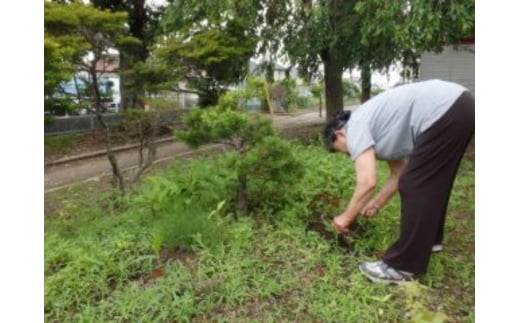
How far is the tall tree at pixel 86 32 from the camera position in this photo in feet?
15.5

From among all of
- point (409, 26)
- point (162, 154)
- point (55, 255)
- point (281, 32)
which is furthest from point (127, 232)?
point (281, 32)

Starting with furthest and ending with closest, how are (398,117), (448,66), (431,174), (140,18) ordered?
(448,66)
(140,18)
(398,117)
(431,174)

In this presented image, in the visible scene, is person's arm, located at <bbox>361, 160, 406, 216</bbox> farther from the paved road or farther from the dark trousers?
the paved road

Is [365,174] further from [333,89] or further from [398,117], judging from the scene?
[333,89]

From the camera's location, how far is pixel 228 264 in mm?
2988

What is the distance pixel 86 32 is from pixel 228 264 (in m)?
3.20

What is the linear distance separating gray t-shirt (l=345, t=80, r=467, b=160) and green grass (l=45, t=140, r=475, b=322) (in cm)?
82

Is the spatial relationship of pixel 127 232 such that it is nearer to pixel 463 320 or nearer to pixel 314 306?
pixel 314 306

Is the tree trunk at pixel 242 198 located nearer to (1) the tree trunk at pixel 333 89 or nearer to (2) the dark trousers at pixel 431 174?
(2) the dark trousers at pixel 431 174

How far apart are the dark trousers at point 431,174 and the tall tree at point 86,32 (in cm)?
336

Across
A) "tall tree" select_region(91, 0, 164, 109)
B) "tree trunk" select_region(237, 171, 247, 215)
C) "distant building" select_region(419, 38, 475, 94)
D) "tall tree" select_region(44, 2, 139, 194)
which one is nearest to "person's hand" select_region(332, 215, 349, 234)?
"tree trunk" select_region(237, 171, 247, 215)

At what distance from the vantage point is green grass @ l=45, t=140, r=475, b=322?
2.59 m

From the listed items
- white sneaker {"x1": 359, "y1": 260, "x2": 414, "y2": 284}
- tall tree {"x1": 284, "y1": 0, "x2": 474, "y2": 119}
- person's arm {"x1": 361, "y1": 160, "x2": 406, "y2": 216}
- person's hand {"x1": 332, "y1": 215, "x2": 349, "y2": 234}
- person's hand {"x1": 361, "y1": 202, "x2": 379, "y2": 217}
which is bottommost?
white sneaker {"x1": 359, "y1": 260, "x2": 414, "y2": 284}

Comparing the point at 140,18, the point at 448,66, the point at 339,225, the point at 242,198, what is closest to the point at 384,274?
the point at 339,225
